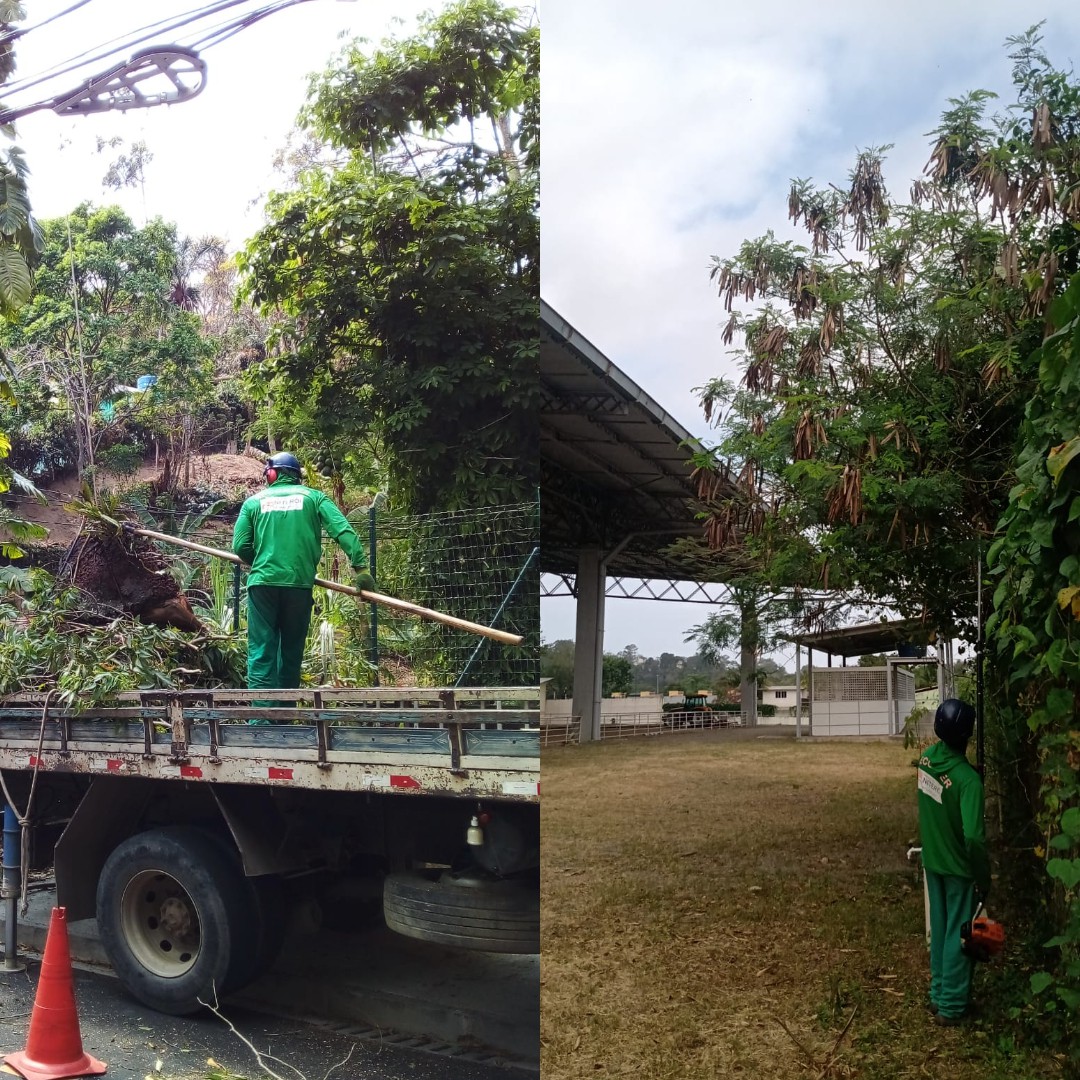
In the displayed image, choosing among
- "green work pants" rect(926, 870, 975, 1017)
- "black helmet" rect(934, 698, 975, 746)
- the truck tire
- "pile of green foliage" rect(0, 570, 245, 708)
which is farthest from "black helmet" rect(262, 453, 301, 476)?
"green work pants" rect(926, 870, 975, 1017)

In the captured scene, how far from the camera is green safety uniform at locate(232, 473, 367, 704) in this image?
3.11 meters

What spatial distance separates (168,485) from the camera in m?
3.37

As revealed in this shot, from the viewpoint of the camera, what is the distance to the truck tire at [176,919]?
318 cm

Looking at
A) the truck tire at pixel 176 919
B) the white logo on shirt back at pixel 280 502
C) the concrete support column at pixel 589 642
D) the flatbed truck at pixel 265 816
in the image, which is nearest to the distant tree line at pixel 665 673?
the concrete support column at pixel 589 642

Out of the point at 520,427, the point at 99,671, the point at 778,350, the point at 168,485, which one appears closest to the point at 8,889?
the point at 99,671

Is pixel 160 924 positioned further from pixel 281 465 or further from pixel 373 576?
pixel 281 465

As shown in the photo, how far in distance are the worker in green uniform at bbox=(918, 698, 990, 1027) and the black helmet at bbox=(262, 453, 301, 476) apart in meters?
1.82

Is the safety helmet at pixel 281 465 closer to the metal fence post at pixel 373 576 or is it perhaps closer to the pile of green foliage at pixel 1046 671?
the metal fence post at pixel 373 576

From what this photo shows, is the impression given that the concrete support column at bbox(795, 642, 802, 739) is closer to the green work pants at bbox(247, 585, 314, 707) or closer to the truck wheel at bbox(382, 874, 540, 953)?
the truck wheel at bbox(382, 874, 540, 953)

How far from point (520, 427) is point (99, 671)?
4.58ft

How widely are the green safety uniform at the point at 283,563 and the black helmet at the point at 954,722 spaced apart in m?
1.55

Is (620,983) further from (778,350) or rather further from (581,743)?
(778,350)

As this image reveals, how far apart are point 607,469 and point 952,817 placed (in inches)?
51.7

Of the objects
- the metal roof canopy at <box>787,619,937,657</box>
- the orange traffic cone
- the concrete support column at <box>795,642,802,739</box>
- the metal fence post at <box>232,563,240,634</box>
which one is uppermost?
the metal fence post at <box>232,563,240,634</box>
